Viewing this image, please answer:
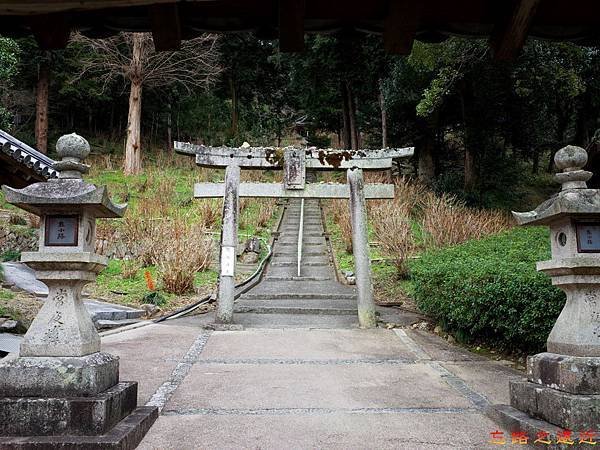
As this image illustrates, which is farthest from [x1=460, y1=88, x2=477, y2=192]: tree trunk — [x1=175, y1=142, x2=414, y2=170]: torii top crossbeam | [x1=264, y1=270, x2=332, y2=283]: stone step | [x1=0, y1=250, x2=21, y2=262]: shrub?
[x1=0, y1=250, x2=21, y2=262]: shrub

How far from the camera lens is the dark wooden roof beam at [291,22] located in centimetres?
293

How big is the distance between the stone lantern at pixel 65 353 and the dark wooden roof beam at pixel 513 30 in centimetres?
277

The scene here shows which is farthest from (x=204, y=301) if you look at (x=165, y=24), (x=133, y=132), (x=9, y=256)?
(x=133, y=132)

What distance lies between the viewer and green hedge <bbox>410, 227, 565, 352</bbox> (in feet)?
15.9

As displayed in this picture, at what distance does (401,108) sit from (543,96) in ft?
16.1

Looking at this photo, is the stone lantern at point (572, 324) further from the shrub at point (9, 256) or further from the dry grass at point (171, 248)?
the shrub at point (9, 256)

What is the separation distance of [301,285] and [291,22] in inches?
338

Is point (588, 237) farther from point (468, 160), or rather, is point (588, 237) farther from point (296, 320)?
point (468, 160)

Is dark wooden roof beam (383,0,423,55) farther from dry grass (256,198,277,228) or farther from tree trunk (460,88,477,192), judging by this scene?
tree trunk (460,88,477,192)

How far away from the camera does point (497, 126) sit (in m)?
16.3

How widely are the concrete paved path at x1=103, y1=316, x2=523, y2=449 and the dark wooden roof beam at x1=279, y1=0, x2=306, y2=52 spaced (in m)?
2.64

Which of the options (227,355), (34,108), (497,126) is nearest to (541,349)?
(227,355)

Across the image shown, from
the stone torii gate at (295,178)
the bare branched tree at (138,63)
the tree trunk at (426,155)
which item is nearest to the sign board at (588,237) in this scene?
the stone torii gate at (295,178)

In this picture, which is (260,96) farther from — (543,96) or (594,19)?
(594,19)
